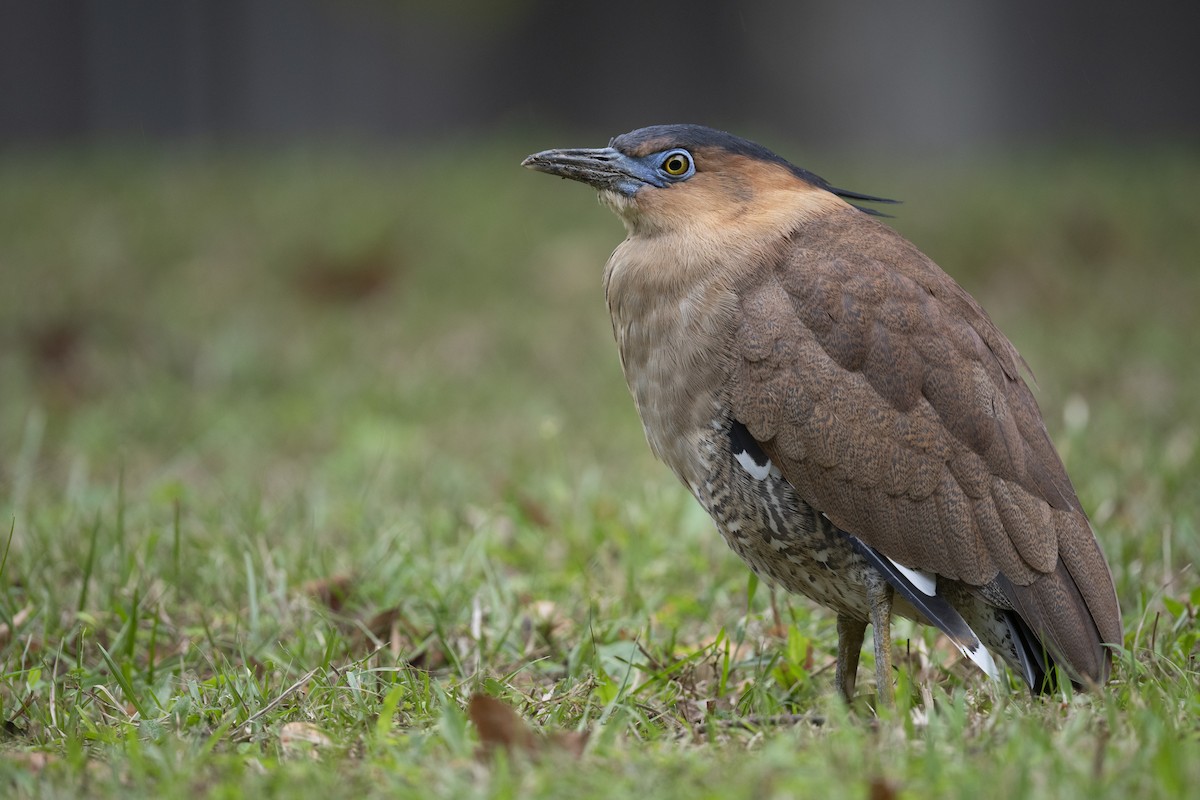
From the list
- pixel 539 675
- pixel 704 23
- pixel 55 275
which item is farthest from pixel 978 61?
pixel 539 675

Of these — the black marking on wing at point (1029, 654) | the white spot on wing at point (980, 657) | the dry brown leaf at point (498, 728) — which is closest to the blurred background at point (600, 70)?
the black marking on wing at point (1029, 654)

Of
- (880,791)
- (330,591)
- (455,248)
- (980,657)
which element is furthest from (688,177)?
(455,248)

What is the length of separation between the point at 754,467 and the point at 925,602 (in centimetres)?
50

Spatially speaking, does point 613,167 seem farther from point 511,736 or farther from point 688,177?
point 511,736

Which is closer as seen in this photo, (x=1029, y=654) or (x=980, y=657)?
(x=980, y=657)

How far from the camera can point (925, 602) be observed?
3.03m

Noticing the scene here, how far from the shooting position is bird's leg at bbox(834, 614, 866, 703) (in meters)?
3.29

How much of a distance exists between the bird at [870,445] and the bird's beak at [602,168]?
296 mm

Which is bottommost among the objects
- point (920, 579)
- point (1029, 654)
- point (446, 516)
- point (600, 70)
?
point (446, 516)

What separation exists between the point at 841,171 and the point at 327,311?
4.68 meters

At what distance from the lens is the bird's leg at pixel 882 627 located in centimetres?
301

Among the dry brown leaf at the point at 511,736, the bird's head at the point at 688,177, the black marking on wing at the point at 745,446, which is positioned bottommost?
the dry brown leaf at the point at 511,736

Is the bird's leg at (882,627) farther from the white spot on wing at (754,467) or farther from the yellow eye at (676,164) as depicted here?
the yellow eye at (676,164)

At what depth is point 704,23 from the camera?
52.3ft
